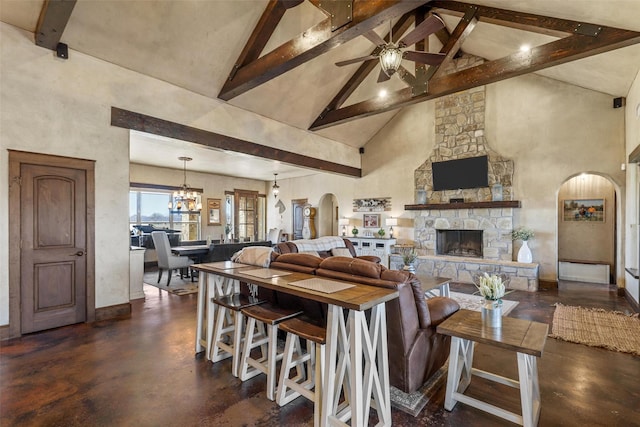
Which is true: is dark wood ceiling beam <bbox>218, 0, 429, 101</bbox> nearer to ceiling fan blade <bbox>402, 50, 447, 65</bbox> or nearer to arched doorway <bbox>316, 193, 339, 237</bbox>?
ceiling fan blade <bbox>402, 50, 447, 65</bbox>

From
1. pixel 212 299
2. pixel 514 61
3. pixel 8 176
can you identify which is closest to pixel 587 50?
pixel 514 61

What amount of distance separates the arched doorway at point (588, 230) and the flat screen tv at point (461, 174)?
171cm

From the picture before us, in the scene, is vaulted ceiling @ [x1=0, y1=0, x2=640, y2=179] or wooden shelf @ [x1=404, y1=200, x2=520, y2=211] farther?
wooden shelf @ [x1=404, y1=200, x2=520, y2=211]

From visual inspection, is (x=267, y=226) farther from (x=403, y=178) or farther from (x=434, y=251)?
(x=434, y=251)

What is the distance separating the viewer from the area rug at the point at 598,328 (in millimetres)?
3238

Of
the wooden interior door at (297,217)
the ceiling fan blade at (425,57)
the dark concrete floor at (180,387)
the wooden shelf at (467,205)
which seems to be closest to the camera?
the dark concrete floor at (180,387)

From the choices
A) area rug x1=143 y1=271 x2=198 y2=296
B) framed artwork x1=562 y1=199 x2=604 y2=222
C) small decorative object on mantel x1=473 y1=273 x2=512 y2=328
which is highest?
framed artwork x1=562 y1=199 x2=604 y2=222

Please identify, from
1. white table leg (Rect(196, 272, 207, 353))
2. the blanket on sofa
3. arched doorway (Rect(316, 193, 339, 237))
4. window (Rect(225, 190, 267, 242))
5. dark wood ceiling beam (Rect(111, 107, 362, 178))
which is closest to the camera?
white table leg (Rect(196, 272, 207, 353))

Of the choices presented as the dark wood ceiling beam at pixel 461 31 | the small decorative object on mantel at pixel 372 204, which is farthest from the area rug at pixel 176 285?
the dark wood ceiling beam at pixel 461 31

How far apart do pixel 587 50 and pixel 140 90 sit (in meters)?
5.93

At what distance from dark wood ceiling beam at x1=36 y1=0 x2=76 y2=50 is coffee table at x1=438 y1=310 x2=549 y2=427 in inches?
180

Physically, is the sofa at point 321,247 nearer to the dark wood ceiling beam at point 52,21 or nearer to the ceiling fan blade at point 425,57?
the ceiling fan blade at point 425,57

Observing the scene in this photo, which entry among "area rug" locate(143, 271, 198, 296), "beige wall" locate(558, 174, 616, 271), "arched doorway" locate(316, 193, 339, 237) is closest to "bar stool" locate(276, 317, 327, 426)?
"area rug" locate(143, 271, 198, 296)

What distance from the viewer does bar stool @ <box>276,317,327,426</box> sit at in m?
1.93
